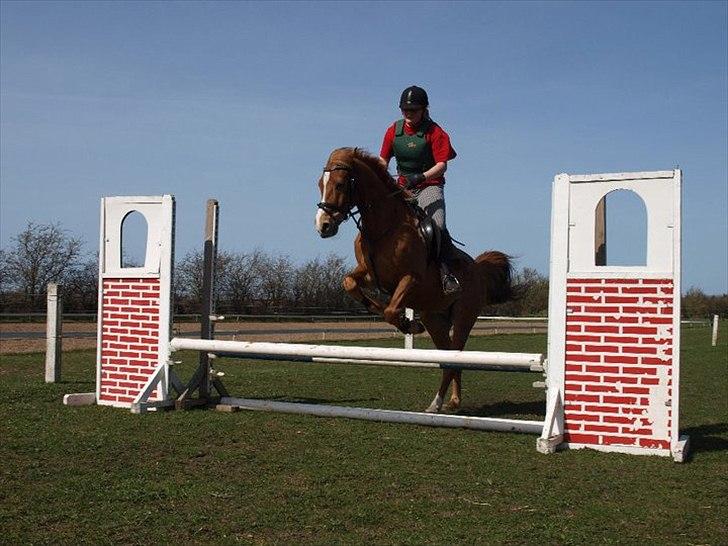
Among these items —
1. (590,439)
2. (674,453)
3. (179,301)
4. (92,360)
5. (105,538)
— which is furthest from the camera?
(179,301)

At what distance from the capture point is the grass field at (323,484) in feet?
11.2

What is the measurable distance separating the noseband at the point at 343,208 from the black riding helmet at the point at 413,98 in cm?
94

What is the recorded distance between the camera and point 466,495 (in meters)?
4.02

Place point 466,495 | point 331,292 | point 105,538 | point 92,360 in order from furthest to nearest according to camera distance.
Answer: point 331,292, point 92,360, point 466,495, point 105,538

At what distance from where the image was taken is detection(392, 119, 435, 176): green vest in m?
6.75

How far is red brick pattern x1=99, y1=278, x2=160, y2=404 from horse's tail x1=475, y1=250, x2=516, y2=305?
3.36m

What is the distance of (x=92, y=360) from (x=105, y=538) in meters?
11.0

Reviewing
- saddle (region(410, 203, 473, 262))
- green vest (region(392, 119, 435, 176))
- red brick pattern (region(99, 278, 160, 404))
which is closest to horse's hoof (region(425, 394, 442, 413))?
saddle (region(410, 203, 473, 262))

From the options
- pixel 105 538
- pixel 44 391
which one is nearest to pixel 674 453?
pixel 105 538

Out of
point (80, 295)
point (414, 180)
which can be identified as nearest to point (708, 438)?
point (414, 180)

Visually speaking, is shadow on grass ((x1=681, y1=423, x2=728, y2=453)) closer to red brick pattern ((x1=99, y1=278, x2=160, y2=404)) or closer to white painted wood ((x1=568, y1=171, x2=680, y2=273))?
white painted wood ((x1=568, y1=171, x2=680, y2=273))

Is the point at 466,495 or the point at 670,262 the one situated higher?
the point at 670,262

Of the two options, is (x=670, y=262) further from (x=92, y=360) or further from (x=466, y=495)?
(x=92, y=360)

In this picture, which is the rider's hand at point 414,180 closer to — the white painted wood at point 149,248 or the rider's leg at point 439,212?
the rider's leg at point 439,212
